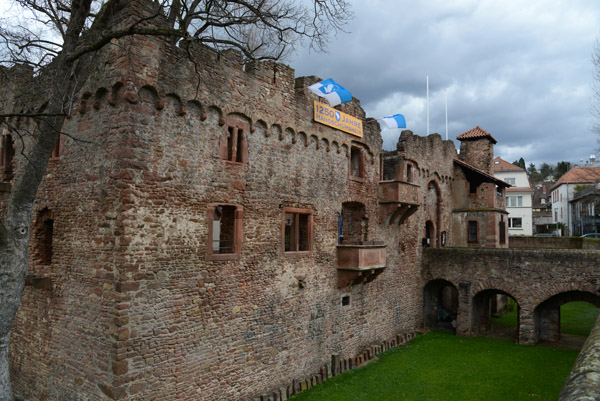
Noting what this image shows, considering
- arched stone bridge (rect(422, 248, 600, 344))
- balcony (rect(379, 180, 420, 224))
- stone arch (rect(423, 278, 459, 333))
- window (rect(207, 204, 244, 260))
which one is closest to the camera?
window (rect(207, 204, 244, 260))

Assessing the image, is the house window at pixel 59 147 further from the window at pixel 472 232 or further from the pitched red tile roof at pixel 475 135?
the pitched red tile roof at pixel 475 135

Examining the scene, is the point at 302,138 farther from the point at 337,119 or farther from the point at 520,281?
the point at 520,281

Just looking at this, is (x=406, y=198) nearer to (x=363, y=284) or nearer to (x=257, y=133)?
(x=363, y=284)

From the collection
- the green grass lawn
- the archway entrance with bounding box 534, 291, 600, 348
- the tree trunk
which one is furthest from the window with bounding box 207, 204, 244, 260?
the archway entrance with bounding box 534, 291, 600, 348

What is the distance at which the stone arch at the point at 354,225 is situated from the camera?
61.8 ft

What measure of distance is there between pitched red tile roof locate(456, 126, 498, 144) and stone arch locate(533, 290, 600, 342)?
40.5ft

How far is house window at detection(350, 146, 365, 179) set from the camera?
18484 mm

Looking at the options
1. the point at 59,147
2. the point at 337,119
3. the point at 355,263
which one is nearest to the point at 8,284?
the point at 59,147

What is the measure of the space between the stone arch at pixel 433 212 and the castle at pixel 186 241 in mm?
8654

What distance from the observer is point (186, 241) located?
1099 cm

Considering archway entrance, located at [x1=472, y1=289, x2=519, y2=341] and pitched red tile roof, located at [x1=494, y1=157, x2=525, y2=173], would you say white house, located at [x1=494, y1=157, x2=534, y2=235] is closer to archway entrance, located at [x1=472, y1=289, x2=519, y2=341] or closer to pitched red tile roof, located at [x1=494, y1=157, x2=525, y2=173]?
pitched red tile roof, located at [x1=494, y1=157, x2=525, y2=173]

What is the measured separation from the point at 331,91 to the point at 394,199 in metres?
6.34

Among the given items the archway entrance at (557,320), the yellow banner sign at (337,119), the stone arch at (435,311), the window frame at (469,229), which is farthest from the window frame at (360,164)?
the window frame at (469,229)

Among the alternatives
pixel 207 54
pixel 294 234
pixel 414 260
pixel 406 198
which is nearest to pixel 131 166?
pixel 207 54
